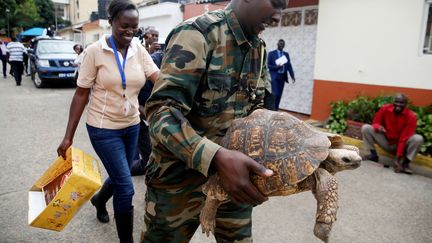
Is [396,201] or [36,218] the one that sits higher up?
[36,218]

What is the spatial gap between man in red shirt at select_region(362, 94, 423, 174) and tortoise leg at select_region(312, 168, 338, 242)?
4.33m

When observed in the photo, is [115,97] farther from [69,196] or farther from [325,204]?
[325,204]

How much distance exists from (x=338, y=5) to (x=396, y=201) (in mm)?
4351

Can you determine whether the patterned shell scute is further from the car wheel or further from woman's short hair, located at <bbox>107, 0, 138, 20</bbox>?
the car wheel

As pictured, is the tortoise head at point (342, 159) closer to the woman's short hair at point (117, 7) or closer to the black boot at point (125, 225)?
the black boot at point (125, 225)

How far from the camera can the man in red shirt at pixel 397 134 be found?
537cm

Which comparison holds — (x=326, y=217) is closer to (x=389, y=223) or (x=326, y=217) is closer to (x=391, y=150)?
(x=389, y=223)

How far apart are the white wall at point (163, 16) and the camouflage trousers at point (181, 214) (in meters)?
13.8

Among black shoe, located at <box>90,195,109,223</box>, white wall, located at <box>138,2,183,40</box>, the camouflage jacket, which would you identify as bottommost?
black shoe, located at <box>90,195,109,223</box>

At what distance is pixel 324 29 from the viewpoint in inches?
296

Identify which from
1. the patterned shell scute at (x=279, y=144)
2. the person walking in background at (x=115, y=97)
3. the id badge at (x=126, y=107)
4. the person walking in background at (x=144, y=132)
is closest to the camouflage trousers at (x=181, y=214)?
the patterned shell scute at (x=279, y=144)

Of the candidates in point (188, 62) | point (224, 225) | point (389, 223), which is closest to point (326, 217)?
point (224, 225)

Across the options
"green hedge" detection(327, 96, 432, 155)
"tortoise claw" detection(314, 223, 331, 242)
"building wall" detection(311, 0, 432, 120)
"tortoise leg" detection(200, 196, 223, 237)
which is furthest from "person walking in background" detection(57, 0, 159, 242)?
"building wall" detection(311, 0, 432, 120)

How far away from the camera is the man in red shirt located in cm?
537
